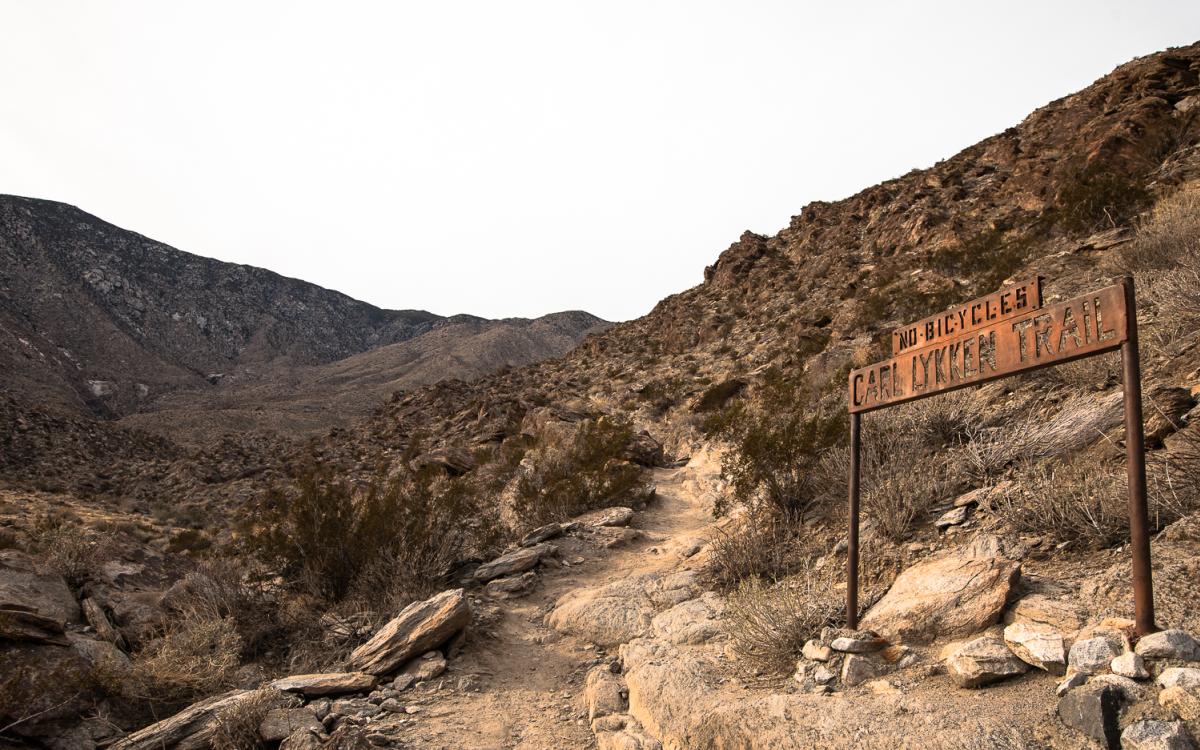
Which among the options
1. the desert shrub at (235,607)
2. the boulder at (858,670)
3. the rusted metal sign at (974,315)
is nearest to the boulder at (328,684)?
the desert shrub at (235,607)

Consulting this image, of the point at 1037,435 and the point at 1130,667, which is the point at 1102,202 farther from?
the point at 1130,667

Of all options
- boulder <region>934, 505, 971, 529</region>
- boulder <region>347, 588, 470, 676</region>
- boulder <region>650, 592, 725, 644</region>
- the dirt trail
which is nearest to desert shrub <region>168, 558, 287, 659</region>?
boulder <region>347, 588, 470, 676</region>

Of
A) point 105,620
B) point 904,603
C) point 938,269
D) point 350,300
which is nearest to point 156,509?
point 105,620

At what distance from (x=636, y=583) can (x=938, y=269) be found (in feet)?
53.4

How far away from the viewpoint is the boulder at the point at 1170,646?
8.96 ft

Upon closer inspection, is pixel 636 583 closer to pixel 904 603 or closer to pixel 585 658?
pixel 585 658

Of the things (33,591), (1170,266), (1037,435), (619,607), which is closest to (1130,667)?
(1037,435)

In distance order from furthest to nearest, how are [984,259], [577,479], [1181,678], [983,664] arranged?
[984,259]
[577,479]
[983,664]
[1181,678]

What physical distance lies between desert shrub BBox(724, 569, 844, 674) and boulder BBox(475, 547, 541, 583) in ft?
12.4

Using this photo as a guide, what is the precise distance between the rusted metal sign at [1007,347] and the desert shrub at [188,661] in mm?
6303

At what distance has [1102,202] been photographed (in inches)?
553

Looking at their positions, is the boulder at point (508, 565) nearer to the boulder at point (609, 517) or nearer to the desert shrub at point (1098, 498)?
the boulder at point (609, 517)

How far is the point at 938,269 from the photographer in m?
19.0

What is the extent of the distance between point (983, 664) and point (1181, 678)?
85 centimetres
